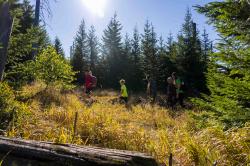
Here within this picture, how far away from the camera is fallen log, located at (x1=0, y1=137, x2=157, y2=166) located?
3.54m

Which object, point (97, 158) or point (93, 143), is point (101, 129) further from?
point (97, 158)

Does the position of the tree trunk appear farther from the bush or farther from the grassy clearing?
the bush

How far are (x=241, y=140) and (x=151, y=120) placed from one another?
20.7 feet

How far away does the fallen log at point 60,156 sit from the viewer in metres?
3.54

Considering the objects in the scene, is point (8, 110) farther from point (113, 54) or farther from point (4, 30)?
point (113, 54)

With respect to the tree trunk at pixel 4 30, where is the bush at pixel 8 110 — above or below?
below

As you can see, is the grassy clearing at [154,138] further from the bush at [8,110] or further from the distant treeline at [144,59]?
the distant treeline at [144,59]

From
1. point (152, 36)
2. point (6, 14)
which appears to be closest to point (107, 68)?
point (152, 36)

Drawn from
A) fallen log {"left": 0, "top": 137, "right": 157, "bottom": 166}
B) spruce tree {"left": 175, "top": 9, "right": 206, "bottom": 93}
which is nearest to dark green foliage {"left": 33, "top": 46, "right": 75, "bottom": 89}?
fallen log {"left": 0, "top": 137, "right": 157, "bottom": 166}

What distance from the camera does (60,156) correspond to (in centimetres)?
356

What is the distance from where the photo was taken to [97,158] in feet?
11.7

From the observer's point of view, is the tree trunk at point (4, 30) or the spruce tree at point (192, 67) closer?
the tree trunk at point (4, 30)

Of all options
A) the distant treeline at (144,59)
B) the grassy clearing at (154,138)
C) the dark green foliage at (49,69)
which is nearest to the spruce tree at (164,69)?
the distant treeline at (144,59)

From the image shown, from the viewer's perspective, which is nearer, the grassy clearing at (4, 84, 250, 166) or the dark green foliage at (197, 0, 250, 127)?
the grassy clearing at (4, 84, 250, 166)
